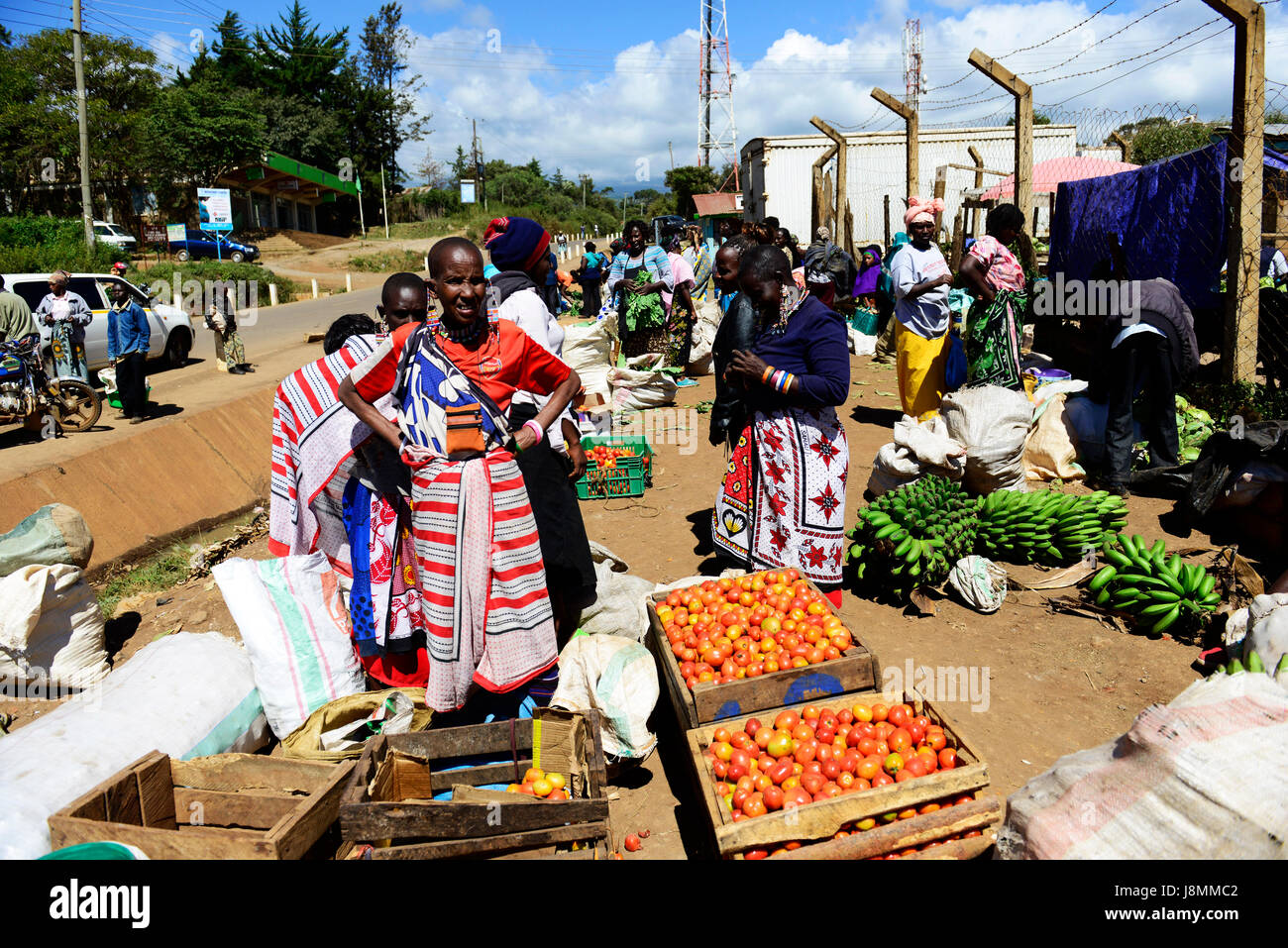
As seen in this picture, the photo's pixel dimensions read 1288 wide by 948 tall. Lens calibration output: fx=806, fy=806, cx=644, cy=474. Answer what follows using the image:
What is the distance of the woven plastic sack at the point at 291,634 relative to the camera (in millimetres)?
3486

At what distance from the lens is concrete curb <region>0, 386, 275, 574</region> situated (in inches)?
280

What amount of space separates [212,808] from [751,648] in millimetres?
2121

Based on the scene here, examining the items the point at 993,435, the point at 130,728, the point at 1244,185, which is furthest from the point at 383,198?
the point at 130,728

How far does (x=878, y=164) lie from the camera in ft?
94.4

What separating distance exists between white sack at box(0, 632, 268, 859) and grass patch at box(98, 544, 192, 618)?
9.07 feet

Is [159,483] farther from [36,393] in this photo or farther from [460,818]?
[460,818]

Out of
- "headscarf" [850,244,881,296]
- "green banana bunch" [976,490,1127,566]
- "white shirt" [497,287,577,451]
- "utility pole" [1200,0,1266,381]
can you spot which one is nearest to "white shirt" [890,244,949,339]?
"green banana bunch" [976,490,1127,566]

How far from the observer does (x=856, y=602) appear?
15.9 ft

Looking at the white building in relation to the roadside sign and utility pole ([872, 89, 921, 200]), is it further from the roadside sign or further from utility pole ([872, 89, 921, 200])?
the roadside sign

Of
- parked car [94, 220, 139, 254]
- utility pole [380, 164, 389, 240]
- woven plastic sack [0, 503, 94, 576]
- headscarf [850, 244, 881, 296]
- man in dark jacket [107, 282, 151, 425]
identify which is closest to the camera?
woven plastic sack [0, 503, 94, 576]

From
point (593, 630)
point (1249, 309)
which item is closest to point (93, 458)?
point (593, 630)

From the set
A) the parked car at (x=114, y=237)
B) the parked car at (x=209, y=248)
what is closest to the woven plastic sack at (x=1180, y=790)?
the parked car at (x=114, y=237)

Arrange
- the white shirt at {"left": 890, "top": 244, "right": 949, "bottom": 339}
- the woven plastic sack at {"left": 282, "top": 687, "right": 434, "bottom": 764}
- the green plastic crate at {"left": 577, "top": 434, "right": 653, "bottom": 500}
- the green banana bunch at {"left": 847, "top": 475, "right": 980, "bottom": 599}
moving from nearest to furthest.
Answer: the woven plastic sack at {"left": 282, "top": 687, "right": 434, "bottom": 764} < the green banana bunch at {"left": 847, "top": 475, "right": 980, "bottom": 599} < the white shirt at {"left": 890, "top": 244, "right": 949, "bottom": 339} < the green plastic crate at {"left": 577, "top": 434, "right": 653, "bottom": 500}
